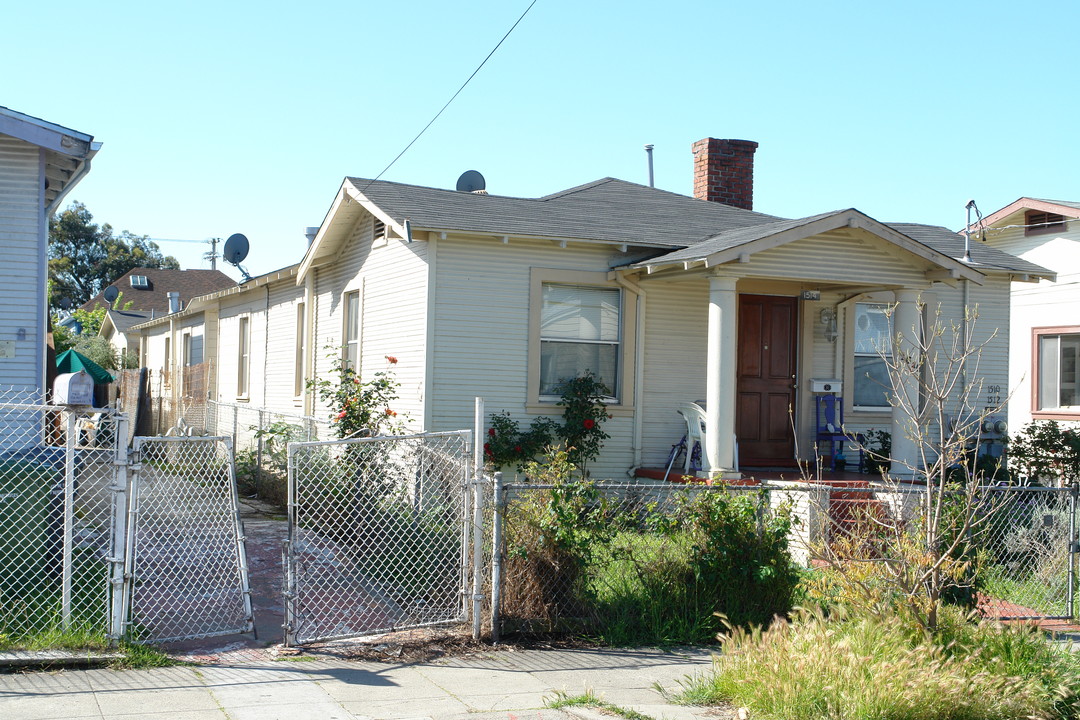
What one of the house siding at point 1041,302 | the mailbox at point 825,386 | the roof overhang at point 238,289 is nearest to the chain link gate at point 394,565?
the mailbox at point 825,386

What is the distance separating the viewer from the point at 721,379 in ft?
35.9

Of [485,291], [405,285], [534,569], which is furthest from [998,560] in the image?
[405,285]

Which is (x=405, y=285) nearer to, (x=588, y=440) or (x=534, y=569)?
(x=588, y=440)

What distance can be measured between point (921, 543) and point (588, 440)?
6.06 metres

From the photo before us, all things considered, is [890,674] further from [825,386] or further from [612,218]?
[612,218]

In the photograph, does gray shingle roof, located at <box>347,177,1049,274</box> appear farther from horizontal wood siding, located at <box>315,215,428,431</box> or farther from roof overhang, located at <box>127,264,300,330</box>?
roof overhang, located at <box>127,264,300,330</box>

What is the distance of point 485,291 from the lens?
1190 centimetres

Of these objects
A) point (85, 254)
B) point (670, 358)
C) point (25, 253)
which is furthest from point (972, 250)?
point (85, 254)

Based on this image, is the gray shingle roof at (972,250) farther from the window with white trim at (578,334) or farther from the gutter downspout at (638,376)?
the window with white trim at (578,334)

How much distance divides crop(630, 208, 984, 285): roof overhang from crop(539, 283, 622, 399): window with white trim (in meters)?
0.80

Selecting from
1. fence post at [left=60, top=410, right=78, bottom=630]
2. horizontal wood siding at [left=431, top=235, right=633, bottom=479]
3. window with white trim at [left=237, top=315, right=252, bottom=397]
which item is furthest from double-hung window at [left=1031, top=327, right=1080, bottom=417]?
fence post at [left=60, top=410, right=78, bottom=630]

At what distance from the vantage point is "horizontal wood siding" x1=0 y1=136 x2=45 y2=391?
1150 cm

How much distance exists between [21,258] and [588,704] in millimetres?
9171

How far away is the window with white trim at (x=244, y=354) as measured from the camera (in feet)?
67.9
